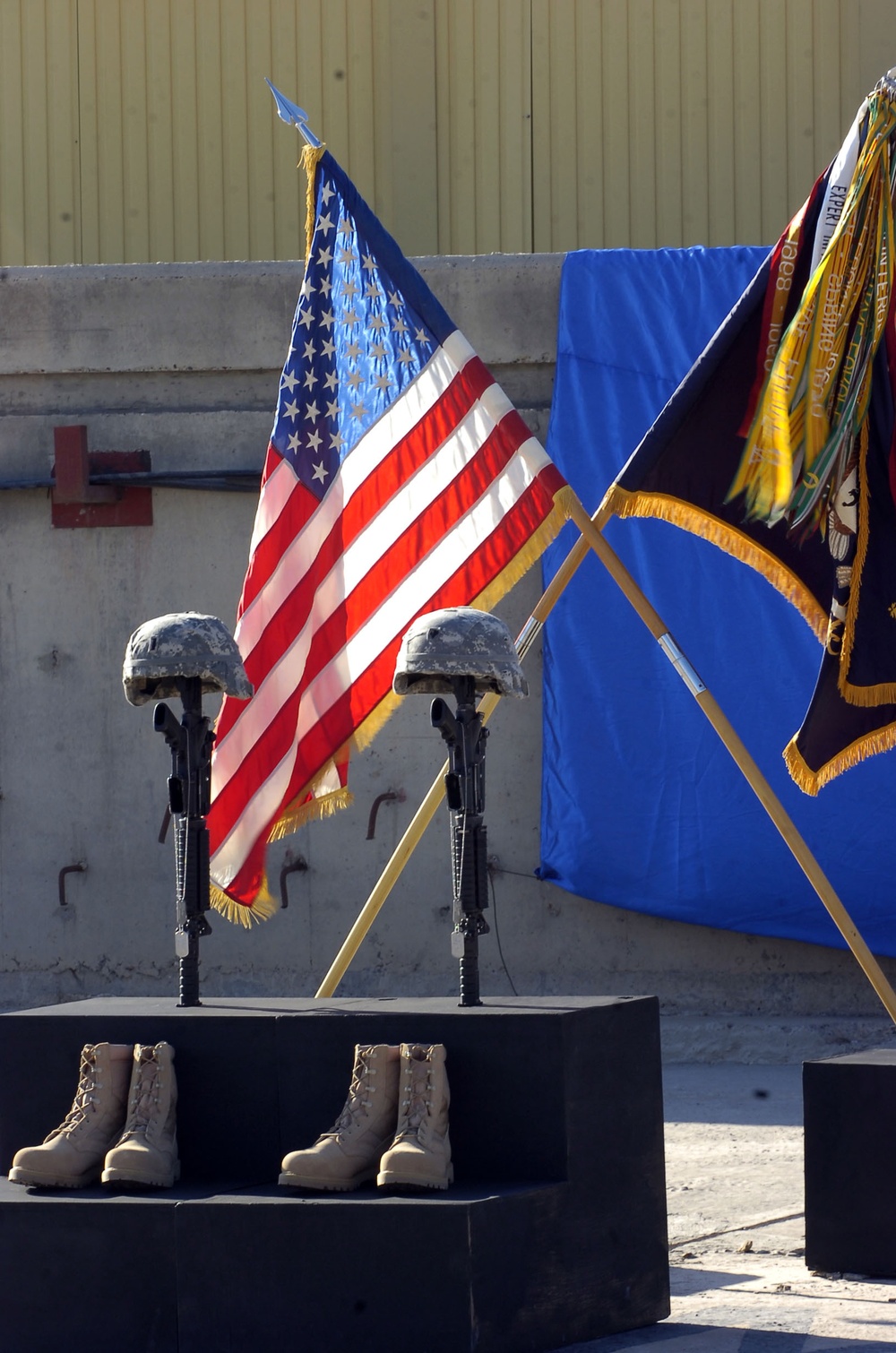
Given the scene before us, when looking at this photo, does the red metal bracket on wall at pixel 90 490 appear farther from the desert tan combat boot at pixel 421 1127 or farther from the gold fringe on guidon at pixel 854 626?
the desert tan combat boot at pixel 421 1127

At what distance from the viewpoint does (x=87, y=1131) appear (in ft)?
12.0

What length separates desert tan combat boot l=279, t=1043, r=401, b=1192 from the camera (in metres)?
3.45

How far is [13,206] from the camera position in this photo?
1120 centimetres

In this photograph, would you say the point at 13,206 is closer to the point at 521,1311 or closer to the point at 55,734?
the point at 55,734

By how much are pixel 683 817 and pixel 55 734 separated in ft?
8.56

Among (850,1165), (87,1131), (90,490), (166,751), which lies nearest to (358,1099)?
(87,1131)

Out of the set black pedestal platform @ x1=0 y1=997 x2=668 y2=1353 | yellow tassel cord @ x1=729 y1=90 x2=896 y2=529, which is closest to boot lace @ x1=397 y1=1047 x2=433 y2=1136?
black pedestal platform @ x1=0 y1=997 x2=668 y2=1353

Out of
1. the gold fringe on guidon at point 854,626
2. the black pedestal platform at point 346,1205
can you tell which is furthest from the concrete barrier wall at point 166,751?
the black pedestal platform at point 346,1205

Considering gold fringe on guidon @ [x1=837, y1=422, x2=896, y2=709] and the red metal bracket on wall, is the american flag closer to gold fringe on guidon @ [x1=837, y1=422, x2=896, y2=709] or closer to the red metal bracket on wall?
gold fringe on guidon @ [x1=837, y1=422, x2=896, y2=709]

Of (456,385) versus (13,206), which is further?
(13,206)

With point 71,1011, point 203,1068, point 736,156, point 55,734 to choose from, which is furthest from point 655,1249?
point 736,156

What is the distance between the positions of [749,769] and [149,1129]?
177 centimetres

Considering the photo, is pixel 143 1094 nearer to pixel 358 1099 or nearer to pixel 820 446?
pixel 358 1099

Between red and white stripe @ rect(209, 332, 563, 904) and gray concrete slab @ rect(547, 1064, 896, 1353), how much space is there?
1490mm
